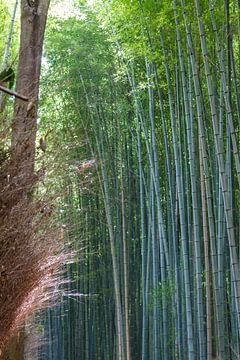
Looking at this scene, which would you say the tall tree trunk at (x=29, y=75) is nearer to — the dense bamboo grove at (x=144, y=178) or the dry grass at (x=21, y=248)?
the dry grass at (x=21, y=248)

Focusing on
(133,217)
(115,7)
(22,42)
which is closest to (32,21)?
(22,42)

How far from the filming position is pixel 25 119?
2.63 m

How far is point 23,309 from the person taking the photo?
270cm

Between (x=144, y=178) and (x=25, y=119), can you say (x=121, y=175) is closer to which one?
(x=144, y=178)

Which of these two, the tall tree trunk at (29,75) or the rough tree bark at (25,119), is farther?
the tall tree trunk at (29,75)

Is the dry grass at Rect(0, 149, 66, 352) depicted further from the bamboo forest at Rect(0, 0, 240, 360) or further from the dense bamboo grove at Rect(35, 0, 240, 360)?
the dense bamboo grove at Rect(35, 0, 240, 360)

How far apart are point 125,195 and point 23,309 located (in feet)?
17.0

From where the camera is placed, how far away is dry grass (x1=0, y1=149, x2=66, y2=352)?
2.35 m

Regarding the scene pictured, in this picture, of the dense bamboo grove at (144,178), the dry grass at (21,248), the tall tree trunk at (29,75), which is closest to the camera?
the dry grass at (21,248)

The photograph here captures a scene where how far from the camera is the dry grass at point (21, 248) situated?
235 centimetres

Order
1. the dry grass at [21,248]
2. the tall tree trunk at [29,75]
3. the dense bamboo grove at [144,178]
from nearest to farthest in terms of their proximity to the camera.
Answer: the dry grass at [21,248] < the tall tree trunk at [29,75] < the dense bamboo grove at [144,178]

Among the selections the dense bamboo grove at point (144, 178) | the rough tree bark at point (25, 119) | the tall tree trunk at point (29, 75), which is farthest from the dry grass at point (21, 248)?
the dense bamboo grove at point (144, 178)

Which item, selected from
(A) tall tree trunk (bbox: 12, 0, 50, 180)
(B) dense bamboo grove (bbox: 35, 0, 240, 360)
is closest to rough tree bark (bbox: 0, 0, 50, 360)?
(A) tall tree trunk (bbox: 12, 0, 50, 180)

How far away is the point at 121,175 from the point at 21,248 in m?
4.81
